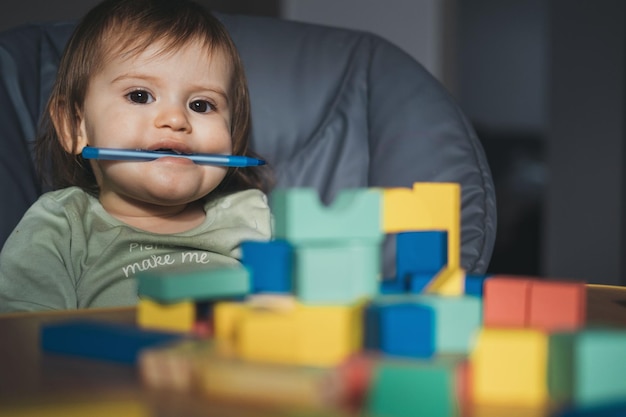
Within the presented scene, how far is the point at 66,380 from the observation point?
0.51m

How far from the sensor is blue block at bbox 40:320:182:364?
0.55 metres

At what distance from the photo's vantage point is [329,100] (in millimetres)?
1457

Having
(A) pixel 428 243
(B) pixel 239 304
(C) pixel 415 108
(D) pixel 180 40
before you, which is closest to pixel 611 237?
(C) pixel 415 108

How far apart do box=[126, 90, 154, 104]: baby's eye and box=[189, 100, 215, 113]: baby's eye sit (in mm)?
64

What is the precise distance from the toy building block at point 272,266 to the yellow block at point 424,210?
11 centimetres

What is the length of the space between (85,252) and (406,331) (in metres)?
0.77

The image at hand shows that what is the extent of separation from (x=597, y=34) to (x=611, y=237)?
630mm

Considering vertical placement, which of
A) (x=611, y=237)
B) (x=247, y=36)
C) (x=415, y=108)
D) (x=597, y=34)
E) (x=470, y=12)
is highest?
(x=470, y=12)

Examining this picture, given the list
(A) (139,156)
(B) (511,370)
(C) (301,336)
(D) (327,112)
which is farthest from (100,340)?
(D) (327,112)

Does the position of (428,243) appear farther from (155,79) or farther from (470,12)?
(470,12)

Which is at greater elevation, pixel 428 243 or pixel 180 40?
pixel 180 40

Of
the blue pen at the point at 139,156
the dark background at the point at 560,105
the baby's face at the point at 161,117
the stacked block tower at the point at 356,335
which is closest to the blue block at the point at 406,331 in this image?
the stacked block tower at the point at 356,335

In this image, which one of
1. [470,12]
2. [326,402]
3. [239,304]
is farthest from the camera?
[470,12]

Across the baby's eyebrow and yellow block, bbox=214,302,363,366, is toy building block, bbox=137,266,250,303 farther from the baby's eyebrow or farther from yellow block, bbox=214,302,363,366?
the baby's eyebrow
